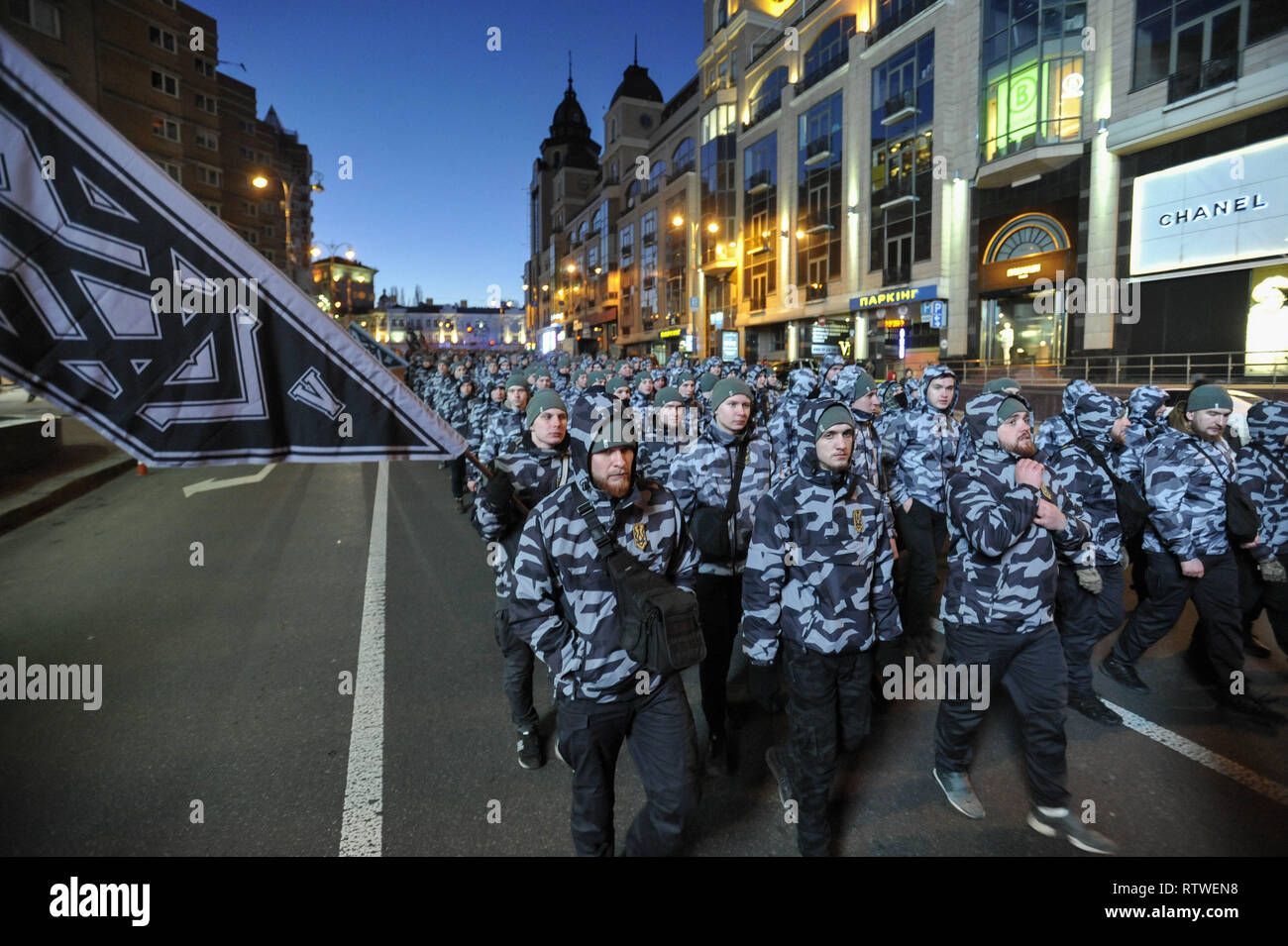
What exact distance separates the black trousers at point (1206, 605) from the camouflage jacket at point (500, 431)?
499 cm

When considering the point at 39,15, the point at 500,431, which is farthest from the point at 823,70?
the point at 39,15

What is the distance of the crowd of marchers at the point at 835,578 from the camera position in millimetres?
2697

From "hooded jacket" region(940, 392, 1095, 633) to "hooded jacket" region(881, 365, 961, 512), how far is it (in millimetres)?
2317

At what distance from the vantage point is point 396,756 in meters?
3.95

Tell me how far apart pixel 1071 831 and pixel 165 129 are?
59.0 meters

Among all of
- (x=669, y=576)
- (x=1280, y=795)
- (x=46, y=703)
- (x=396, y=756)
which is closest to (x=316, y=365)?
(x=669, y=576)

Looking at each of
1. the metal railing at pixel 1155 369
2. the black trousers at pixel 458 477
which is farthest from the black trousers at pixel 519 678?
the metal railing at pixel 1155 369

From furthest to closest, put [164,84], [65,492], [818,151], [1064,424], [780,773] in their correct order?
1. [164,84]
2. [818,151]
3. [65,492]
4. [1064,424]
5. [780,773]

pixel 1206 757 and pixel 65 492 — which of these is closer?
pixel 1206 757

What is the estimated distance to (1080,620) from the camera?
177 inches

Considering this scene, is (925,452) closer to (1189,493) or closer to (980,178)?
→ (1189,493)

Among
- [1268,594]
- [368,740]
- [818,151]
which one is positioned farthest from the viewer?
[818,151]

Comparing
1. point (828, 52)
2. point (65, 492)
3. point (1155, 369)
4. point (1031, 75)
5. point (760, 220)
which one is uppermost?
point (828, 52)
